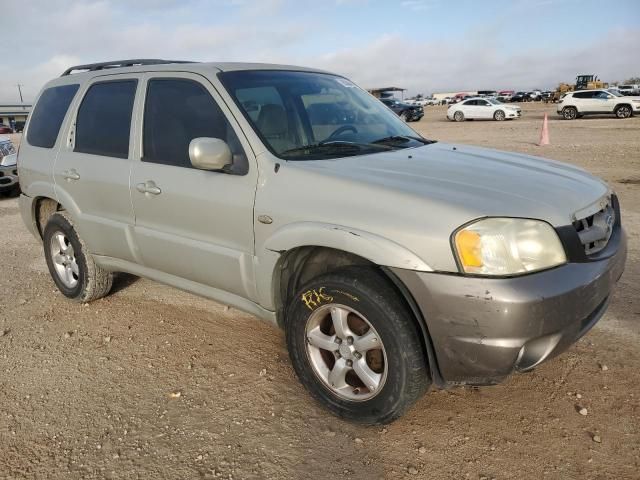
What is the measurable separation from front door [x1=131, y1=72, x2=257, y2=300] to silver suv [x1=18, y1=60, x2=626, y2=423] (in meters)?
0.01

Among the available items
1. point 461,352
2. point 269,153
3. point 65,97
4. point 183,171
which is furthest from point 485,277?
point 65,97

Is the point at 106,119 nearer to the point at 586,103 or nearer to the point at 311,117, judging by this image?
the point at 311,117

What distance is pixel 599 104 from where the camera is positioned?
28.0m

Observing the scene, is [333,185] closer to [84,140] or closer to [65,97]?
[84,140]

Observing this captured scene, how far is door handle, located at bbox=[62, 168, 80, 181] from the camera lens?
3.99 meters

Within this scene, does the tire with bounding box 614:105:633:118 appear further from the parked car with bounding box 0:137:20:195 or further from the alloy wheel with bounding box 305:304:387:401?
the alloy wheel with bounding box 305:304:387:401

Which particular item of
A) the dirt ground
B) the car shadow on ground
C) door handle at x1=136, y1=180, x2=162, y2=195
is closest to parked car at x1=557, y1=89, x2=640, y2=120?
the dirt ground

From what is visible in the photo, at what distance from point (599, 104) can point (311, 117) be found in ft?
96.5

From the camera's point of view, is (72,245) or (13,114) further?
(13,114)

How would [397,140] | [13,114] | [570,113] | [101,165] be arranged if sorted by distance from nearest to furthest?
[397,140]
[101,165]
[570,113]
[13,114]

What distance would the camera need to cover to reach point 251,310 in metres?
3.17

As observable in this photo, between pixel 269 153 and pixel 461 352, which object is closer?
pixel 461 352

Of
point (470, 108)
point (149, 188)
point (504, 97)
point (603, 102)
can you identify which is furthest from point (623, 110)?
point (504, 97)

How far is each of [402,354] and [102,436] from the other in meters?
1.61
